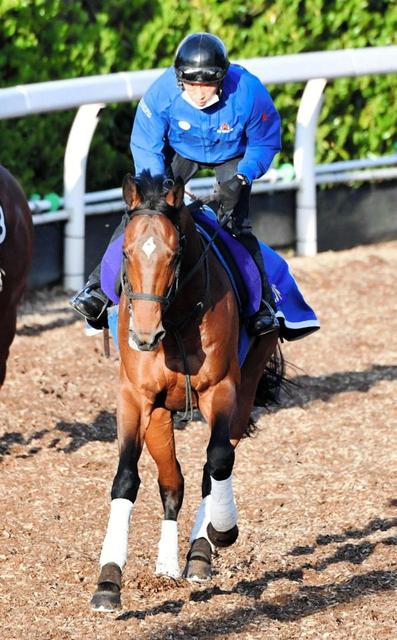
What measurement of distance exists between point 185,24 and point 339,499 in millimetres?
5439

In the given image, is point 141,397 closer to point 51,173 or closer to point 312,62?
point 51,173

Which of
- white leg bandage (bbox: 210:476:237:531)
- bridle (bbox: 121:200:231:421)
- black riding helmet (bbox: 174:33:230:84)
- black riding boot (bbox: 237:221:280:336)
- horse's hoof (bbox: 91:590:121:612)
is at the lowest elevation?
horse's hoof (bbox: 91:590:121:612)

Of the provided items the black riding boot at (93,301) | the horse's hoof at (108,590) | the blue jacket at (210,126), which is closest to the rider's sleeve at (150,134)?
the blue jacket at (210,126)

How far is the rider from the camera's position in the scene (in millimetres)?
5762

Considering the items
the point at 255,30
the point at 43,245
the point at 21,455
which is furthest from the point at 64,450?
the point at 255,30

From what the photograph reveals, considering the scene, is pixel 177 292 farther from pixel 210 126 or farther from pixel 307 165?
pixel 307 165

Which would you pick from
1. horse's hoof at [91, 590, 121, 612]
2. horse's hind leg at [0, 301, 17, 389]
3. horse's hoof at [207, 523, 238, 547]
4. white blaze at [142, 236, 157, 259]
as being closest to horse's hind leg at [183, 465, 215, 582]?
horse's hoof at [207, 523, 238, 547]

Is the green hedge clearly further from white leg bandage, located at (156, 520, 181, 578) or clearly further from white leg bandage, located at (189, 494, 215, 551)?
white leg bandage, located at (156, 520, 181, 578)

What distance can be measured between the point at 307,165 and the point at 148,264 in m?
6.62

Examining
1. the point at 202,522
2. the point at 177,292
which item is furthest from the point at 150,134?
the point at 202,522

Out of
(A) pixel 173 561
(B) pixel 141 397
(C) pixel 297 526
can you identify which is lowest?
(C) pixel 297 526

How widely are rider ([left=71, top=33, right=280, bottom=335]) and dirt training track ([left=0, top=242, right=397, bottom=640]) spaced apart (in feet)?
3.29

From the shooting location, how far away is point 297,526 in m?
6.50

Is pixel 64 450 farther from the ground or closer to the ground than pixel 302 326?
closer to the ground
